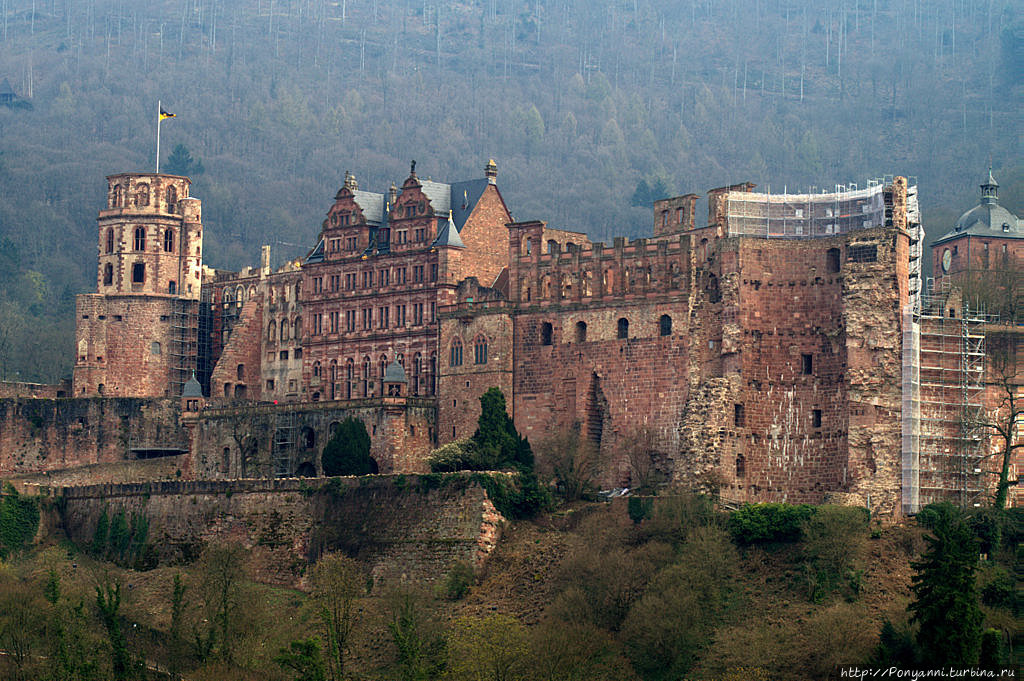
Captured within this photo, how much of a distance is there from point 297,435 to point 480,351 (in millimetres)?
11324

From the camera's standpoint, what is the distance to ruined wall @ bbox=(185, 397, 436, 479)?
93812 mm

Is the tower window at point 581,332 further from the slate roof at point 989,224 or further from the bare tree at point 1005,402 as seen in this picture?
the slate roof at point 989,224

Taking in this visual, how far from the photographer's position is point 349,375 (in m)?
104

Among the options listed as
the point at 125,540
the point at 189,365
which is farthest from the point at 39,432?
the point at 125,540

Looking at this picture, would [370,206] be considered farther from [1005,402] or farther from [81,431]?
[1005,402]

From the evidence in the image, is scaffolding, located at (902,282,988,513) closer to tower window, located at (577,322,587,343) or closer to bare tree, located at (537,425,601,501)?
bare tree, located at (537,425,601,501)

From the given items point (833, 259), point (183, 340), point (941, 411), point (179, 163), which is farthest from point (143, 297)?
point (179, 163)

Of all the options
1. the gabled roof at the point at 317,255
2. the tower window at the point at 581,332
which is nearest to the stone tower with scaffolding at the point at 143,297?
the gabled roof at the point at 317,255

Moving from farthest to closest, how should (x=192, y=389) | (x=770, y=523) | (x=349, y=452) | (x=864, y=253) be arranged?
(x=192, y=389), (x=349, y=452), (x=864, y=253), (x=770, y=523)

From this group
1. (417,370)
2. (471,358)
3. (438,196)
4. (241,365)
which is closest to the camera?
(471,358)

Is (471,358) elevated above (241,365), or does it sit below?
below

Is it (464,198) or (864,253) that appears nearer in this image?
(864,253)

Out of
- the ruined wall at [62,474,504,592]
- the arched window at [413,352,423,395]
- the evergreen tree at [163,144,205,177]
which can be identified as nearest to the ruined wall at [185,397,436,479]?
the arched window at [413,352,423,395]

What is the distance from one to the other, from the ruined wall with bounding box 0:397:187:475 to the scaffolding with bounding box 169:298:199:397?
5.50 meters
